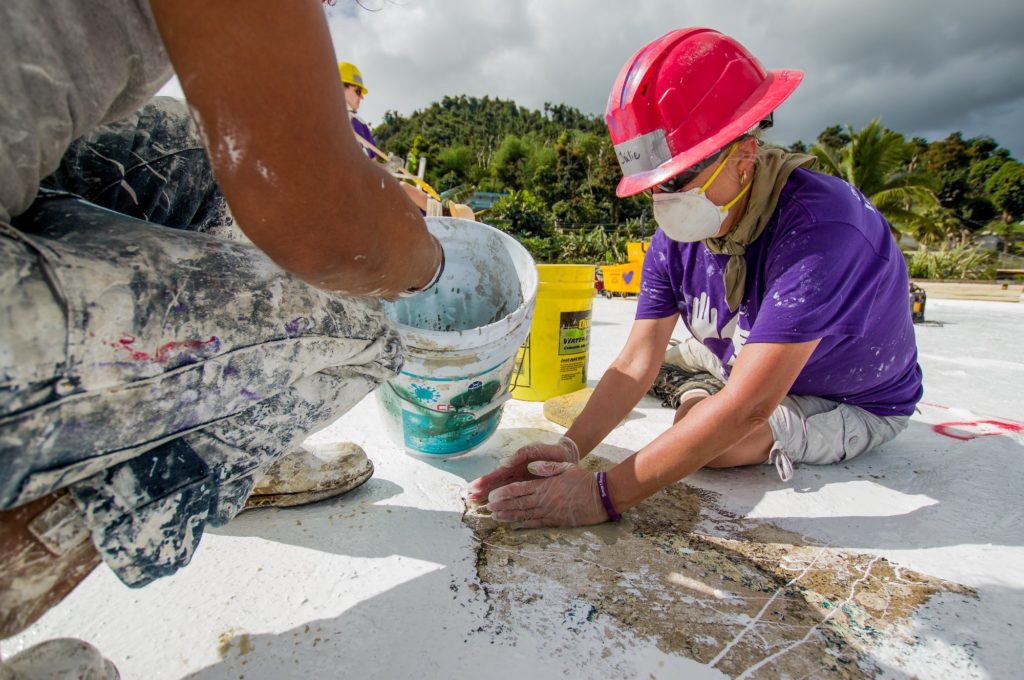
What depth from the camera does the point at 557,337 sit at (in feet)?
7.35

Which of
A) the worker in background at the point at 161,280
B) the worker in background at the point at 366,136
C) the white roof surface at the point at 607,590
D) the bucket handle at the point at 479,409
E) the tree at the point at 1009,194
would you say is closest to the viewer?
the worker in background at the point at 161,280

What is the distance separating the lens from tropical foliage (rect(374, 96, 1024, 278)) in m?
13.5

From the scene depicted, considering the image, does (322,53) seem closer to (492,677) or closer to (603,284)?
(492,677)

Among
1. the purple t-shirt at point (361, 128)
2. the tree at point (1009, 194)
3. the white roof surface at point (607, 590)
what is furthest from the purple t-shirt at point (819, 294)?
the tree at point (1009, 194)

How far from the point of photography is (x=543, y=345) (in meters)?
2.29

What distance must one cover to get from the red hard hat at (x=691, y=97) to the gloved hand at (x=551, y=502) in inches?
31.6

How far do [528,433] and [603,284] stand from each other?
6.40 meters

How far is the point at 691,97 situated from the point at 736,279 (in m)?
0.53

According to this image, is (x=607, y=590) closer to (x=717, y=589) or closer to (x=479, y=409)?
(x=717, y=589)

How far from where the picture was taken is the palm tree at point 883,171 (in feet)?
43.4

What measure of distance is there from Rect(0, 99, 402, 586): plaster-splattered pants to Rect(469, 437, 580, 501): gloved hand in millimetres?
564

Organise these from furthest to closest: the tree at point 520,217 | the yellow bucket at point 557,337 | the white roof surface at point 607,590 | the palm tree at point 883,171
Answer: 1. the tree at point 520,217
2. the palm tree at point 883,171
3. the yellow bucket at point 557,337
4. the white roof surface at point 607,590

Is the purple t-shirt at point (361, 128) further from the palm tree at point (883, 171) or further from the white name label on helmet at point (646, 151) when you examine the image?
the palm tree at point (883, 171)

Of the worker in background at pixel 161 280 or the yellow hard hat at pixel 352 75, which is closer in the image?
the worker in background at pixel 161 280
